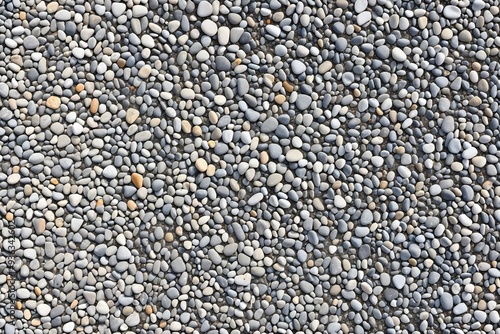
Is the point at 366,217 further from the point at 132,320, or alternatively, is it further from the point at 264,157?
the point at 132,320

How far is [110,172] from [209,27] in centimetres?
35

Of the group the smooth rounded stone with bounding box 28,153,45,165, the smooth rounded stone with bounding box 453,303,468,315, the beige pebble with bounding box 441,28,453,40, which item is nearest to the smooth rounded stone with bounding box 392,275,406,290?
the smooth rounded stone with bounding box 453,303,468,315

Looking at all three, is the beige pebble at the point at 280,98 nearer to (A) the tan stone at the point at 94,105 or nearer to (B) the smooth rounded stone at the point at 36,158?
(A) the tan stone at the point at 94,105

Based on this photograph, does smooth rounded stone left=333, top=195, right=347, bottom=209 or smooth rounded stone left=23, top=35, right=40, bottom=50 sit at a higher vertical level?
smooth rounded stone left=23, top=35, right=40, bottom=50

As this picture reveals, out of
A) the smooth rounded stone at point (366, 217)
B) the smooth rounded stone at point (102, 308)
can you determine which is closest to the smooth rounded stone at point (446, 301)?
the smooth rounded stone at point (366, 217)

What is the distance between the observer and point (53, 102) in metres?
1.15

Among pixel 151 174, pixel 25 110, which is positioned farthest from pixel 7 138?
pixel 151 174

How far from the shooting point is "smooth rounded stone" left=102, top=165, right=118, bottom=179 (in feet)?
3.76

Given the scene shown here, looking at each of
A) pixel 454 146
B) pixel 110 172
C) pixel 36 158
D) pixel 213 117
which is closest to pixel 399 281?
pixel 454 146

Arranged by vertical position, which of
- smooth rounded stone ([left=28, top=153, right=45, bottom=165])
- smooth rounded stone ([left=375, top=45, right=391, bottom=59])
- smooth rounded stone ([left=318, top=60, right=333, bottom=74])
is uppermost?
smooth rounded stone ([left=375, top=45, right=391, bottom=59])

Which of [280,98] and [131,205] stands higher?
[280,98]

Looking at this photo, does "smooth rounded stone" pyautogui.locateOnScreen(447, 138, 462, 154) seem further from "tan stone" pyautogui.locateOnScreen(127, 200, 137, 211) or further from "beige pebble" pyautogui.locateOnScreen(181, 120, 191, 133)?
"tan stone" pyautogui.locateOnScreen(127, 200, 137, 211)

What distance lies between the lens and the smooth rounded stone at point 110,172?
115 cm

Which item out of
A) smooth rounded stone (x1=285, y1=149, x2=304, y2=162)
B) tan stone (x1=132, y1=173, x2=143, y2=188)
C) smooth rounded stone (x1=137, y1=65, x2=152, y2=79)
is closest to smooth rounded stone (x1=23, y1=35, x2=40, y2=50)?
smooth rounded stone (x1=137, y1=65, x2=152, y2=79)
